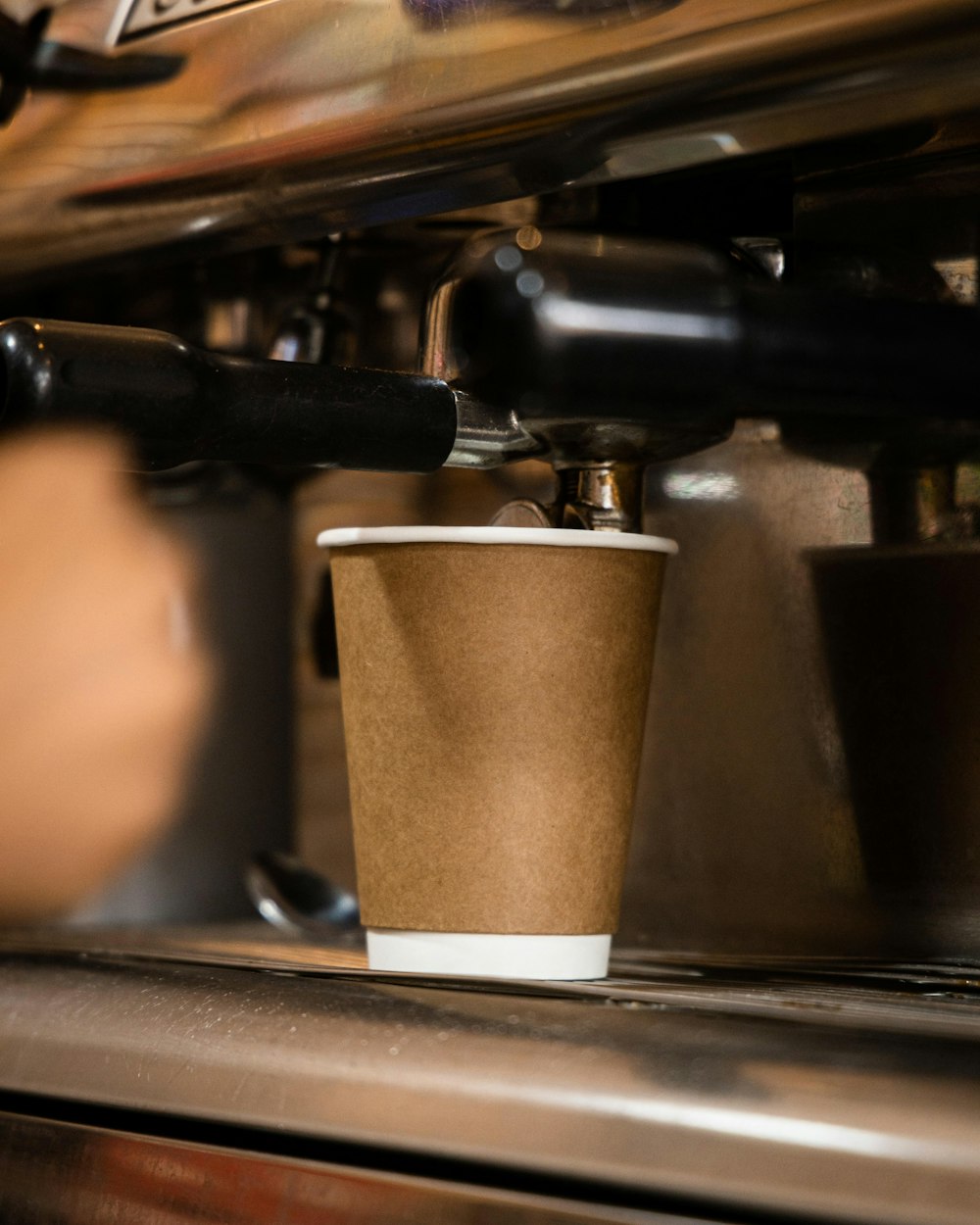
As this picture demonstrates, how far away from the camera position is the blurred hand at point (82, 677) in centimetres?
73

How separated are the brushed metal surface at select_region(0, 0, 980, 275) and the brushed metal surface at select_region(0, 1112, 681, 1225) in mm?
271

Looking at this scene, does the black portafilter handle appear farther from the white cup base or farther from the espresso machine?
the white cup base

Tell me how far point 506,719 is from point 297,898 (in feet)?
0.95

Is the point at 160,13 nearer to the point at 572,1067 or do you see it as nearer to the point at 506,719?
the point at 506,719

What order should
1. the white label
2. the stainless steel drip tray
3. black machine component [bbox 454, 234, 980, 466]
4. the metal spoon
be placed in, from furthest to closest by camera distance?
the metal spoon → the white label → black machine component [bbox 454, 234, 980, 466] → the stainless steel drip tray

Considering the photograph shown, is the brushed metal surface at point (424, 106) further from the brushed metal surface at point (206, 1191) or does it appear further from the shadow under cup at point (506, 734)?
the brushed metal surface at point (206, 1191)

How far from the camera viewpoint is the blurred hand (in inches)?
28.6

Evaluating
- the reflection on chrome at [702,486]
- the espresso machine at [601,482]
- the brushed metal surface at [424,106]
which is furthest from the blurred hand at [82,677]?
the reflection on chrome at [702,486]

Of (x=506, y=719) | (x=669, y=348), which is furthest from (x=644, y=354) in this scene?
(x=506, y=719)

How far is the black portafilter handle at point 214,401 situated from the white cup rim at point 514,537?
26 millimetres

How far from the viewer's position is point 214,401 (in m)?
0.38

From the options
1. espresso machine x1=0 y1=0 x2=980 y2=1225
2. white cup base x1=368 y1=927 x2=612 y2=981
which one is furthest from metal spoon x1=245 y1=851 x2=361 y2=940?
white cup base x1=368 y1=927 x2=612 y2=981

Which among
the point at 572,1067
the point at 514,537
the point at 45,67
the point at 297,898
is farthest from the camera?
the point at 297,898

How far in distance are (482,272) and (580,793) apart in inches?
6.2
